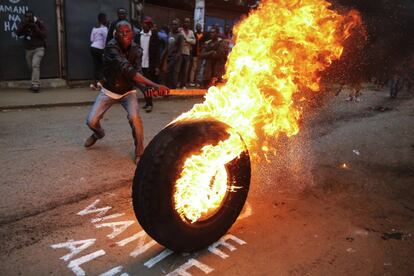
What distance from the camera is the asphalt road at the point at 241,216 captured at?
3.24m

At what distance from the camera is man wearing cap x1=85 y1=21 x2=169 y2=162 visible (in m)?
5.36

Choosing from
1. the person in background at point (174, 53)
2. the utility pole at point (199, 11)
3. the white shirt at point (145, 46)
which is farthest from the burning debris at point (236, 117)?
the utility pole at point (199, 11)

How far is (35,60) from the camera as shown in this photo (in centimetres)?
1067

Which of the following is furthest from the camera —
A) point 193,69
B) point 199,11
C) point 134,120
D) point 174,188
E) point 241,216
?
point 199,11

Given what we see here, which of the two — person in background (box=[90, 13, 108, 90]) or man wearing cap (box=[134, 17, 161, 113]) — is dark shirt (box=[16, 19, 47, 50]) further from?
man wearing cap (box=[134, 17, 161, 113])

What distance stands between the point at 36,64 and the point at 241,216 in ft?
29.1

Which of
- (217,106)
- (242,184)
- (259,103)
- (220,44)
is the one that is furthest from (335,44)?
(220,44)

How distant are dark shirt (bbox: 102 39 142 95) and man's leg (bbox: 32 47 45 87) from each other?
19.7ft

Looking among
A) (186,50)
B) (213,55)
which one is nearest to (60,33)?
(186,50)

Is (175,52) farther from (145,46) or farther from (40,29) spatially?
(40,29)

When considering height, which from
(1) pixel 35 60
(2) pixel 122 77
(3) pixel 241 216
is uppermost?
(2) pixel 122 77

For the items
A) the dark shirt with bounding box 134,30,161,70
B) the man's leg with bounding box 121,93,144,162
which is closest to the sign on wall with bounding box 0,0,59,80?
the dark shirt with bounding box 134,30,161,70

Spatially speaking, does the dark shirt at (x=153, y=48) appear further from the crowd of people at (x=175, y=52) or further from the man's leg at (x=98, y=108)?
the man's leg at (x=98, y=108)

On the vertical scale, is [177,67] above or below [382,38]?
below
